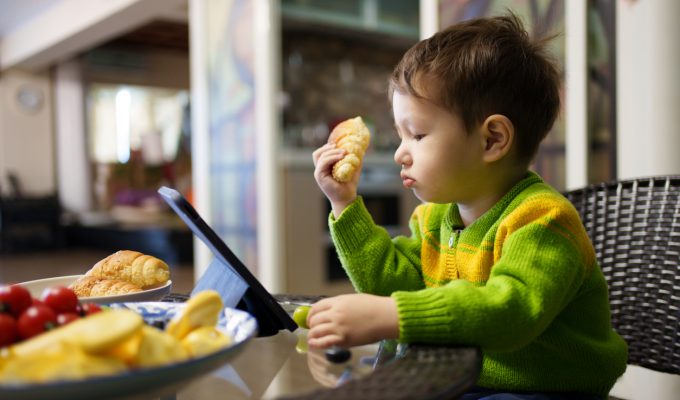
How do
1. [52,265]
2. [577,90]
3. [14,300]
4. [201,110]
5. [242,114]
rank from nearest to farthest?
1. [14,300]
2. [577,90]
3. [242,114]
4. [201,110]
5. [52,265]

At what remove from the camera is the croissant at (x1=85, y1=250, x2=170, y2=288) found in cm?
81

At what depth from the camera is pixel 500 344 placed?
64cm

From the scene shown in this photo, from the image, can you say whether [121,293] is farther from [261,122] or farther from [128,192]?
[128,192]

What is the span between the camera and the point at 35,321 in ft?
1.71

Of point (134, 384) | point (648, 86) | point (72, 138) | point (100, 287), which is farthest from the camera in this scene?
point (72, 138)

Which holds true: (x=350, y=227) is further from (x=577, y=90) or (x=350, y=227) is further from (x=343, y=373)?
(x=577, y=90)

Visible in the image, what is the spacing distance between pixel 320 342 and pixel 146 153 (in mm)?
9218

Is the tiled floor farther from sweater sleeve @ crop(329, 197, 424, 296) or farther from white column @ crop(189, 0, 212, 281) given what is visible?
sweater sleeve @ crop(329, 197, 424, 296)

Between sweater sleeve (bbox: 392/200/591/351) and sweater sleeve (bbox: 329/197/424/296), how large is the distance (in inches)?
10.6

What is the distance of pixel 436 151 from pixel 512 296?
0.26 m

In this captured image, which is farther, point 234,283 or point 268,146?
point 268,146

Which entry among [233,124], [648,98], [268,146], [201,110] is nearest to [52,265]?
[201,110]

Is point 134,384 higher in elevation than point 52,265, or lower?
higher

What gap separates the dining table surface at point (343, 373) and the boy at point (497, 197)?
0.12 meters
